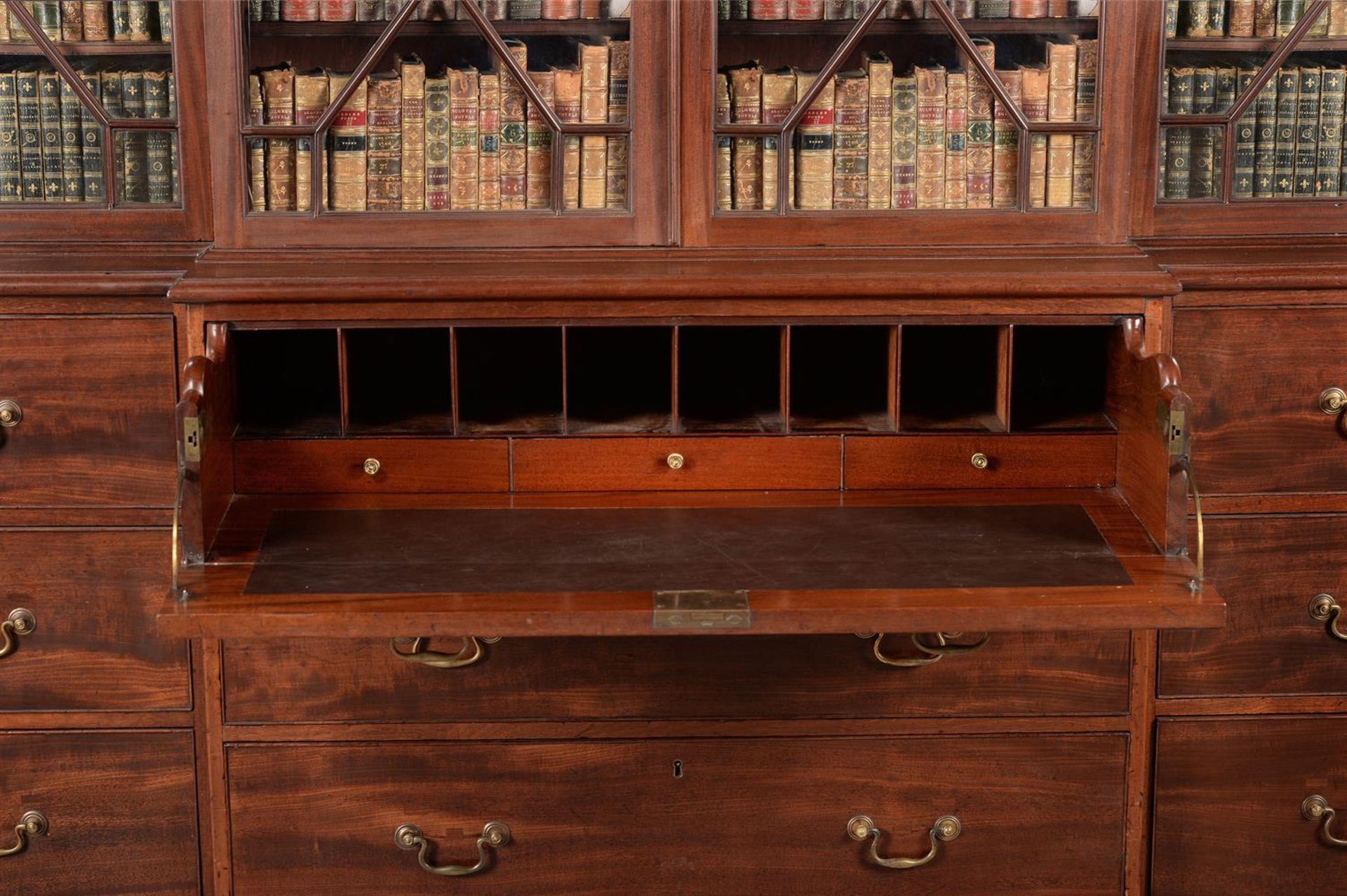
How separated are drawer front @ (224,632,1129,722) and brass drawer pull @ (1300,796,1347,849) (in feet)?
1.68

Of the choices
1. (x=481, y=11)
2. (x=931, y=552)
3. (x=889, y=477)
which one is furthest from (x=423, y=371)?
(x=931, y=552)

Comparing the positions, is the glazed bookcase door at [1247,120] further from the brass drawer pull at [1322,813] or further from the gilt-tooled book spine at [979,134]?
the brass drawer pull at [1322,813]

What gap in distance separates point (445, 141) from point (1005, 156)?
0.81 metres

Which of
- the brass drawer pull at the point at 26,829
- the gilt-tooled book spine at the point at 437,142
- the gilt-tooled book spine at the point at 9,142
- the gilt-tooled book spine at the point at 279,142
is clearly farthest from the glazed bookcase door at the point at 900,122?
the brass drawer pull at the point at 26,829

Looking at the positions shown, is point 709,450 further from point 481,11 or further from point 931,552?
point 481,11

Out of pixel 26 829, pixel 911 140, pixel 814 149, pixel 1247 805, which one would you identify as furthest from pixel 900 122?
pixel 26 829

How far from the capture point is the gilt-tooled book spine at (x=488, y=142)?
2277 mm

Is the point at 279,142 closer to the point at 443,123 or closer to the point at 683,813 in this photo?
the point at 443,123

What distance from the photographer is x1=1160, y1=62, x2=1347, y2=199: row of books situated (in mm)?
2430

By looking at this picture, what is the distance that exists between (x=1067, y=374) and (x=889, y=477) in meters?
0.43

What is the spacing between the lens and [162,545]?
7.62 feet

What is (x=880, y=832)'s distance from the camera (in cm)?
227

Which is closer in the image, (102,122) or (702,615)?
(702,615)

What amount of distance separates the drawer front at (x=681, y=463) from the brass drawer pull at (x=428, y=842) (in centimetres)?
48
